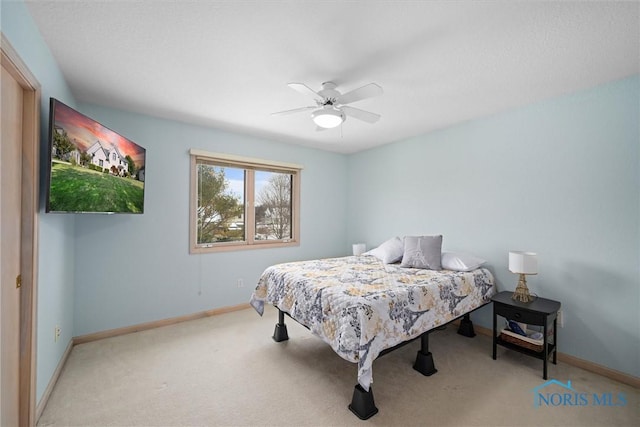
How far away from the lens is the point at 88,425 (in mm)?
Answer: 1738

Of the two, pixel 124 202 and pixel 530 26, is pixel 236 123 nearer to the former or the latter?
pixel 124 202

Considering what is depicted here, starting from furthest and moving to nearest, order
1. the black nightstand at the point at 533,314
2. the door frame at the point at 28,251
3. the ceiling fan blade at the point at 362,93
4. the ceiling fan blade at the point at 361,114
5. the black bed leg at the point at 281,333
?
the black bed leg at the point at 281,333
the ceiling fan blade at the point at 361,114
the black nightstand at the point at 533,314
the ceiling fan blade at the point at 362,93
the door frame at the point at 28,251

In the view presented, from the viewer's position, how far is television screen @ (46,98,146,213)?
5.83 feet

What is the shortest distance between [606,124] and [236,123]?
3.75m

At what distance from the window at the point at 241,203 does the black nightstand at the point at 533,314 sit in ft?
9.44

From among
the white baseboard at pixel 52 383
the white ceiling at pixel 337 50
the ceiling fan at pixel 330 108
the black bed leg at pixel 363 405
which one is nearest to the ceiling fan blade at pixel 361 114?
the ceiling fan at pixel 330 108

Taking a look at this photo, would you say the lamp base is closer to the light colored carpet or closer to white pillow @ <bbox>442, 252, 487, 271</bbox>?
white pillow @ <bbox>442, 252, 487, 271</bbox>

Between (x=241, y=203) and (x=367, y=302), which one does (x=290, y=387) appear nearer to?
(x=367, y=302)

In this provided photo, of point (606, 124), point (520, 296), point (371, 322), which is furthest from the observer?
point (520, 296)

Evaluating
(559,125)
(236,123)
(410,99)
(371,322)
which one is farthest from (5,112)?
(559,125)

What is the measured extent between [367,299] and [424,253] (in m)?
1.39

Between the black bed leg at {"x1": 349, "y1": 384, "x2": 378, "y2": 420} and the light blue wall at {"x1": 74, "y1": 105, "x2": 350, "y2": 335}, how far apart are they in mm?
2426

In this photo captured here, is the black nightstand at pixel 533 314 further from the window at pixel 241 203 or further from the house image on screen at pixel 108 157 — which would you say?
the house image on screen at pixel 108 157

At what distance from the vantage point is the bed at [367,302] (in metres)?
1.84
